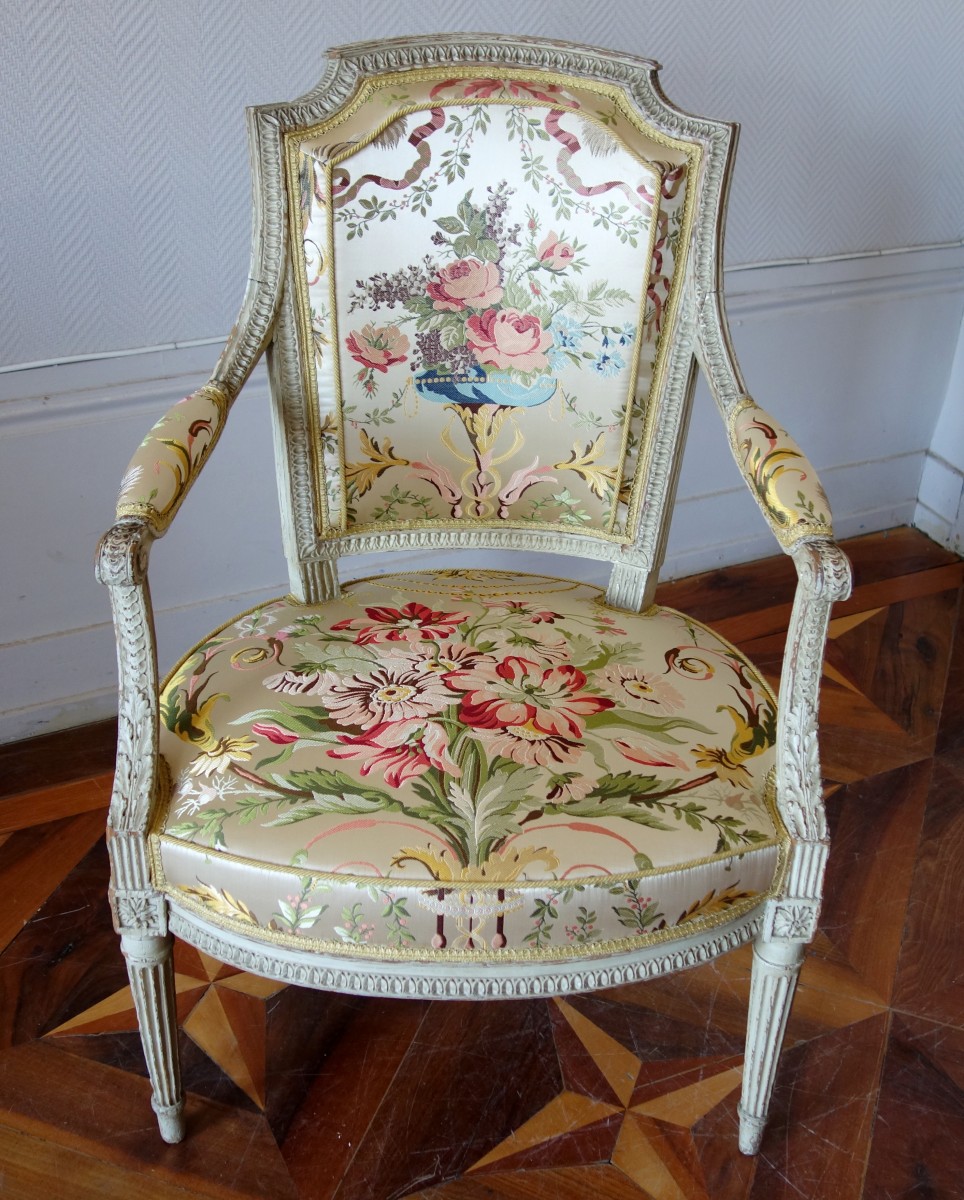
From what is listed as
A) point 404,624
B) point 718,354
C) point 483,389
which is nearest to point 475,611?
point 404,624

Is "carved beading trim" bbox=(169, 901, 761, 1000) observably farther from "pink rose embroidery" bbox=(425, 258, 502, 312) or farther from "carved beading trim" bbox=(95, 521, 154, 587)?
"pink rose embroidery" bbox=(425, 258, 502, 312)

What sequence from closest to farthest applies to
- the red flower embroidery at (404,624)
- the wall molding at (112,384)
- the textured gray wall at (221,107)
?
1. the red flower embroidery at (404,624)
2. the textured gray wall at (221,107)
3. the wall molding at (112,384)

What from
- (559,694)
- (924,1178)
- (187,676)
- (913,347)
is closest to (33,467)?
(187,676)

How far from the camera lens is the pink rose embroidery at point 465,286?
99 cm

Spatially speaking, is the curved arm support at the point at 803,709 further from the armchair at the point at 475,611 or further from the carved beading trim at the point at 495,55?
the carved beading trim at the point at 495,55

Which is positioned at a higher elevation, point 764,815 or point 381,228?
point 381,228

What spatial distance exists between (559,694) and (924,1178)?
529 millimetres

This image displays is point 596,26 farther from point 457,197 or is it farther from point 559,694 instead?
point 559,694

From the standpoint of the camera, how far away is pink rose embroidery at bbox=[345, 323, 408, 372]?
3.25 ft

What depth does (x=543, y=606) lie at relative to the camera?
103cm

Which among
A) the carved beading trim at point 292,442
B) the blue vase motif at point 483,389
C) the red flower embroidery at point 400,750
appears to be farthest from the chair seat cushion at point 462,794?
the blue vase motif at point 483,389

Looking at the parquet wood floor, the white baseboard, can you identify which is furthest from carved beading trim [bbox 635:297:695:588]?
the white baseboard

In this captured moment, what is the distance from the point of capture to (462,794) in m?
0.82

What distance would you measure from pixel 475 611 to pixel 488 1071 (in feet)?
1.40
